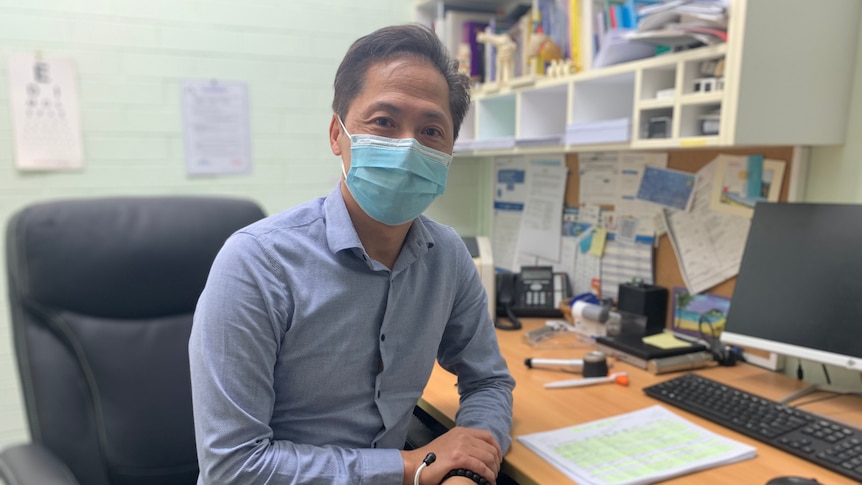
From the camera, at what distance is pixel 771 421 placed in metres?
1.14

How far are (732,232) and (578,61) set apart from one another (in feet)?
2.06

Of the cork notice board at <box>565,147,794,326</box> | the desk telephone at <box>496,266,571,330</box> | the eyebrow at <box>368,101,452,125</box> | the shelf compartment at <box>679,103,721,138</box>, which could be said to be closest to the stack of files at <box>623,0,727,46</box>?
the shelf compartment at <box>679,103,721,138</box>

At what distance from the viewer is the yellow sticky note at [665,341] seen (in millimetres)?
1536

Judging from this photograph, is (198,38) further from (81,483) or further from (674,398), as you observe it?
(674,398)

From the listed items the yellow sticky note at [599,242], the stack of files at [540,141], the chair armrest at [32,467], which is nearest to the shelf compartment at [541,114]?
the stack of files at [540,141]

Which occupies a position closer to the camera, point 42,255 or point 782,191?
point 42,255

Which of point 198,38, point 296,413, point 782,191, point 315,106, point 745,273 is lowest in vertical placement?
point 296,413

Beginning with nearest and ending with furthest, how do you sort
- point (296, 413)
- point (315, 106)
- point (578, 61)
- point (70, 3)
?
1. point (296, 413)
2. point (578, 61)
3. point (70, 3)
4. point (315, 106)

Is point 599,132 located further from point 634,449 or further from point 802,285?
point 634,449

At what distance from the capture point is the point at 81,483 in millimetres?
1058

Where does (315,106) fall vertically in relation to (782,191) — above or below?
above

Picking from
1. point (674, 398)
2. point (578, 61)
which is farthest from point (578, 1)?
point (674, 398)

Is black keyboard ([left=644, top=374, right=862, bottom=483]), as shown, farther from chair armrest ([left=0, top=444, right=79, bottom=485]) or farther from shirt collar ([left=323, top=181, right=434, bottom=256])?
chair armrest ([left=0, top=444, right=79, bottom=485])

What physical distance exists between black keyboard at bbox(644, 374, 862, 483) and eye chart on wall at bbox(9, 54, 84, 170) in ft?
6.37
